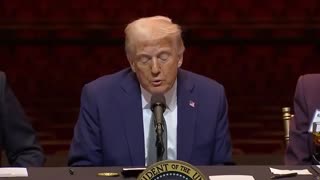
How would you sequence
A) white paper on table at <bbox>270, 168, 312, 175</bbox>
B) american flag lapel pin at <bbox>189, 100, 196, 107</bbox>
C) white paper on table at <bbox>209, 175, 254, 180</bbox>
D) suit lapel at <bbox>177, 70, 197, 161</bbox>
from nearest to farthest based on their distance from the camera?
white paper on table at <bbox>209, 175, 254, 180</bbox>, white paper on table at <bbox>270, 168, 312, 175</bbox>, suit lapel at <bbox>177, 70, 197, 161</bbox>, american flag lapel pin at <bbox>189, 100, 196, 107</bbox>

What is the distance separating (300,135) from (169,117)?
1.93 ft

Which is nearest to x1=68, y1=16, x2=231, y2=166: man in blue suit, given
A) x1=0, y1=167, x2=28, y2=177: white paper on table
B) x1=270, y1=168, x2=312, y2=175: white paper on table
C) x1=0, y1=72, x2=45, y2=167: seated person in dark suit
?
x1=0, y1=72, x2=45, y2=167: seated person in dark suit

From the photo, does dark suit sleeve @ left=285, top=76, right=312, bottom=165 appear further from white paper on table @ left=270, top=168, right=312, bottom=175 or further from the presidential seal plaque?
the presidential seal plaque

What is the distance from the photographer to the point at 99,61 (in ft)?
27.2

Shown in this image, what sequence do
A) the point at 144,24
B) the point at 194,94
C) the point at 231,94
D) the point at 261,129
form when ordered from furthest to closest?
the point at 231,94, the point at 261,129, the point at 194,94, the point at 144,24

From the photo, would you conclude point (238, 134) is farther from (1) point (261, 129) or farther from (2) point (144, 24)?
(2) point (144, 24)

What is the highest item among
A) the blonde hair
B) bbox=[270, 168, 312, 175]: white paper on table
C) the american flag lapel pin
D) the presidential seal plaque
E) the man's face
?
the blonde hair

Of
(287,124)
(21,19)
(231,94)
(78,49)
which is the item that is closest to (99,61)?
(78,49)

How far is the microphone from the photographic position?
8.54ft

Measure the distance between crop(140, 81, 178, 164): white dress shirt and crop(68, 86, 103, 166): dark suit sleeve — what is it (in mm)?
213

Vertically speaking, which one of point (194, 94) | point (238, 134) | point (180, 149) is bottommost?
point (238, 134)

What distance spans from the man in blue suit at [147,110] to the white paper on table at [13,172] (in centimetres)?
42

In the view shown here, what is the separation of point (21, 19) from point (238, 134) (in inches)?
105

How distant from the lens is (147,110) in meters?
3.65
